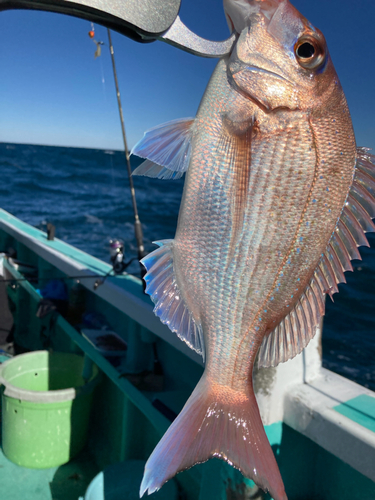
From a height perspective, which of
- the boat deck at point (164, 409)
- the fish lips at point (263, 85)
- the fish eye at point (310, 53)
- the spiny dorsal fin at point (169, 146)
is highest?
the fish eye at point (310, 53)

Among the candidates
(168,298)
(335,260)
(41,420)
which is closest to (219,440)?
(168,298)

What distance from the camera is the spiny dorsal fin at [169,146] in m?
0.89

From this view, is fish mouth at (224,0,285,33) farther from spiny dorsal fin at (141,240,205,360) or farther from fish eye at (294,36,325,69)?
spiny dorsal fin at (141,240,205,360)

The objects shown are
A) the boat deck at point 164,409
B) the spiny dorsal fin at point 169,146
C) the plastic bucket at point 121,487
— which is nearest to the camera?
the spiny dorsal fin at point 169,146

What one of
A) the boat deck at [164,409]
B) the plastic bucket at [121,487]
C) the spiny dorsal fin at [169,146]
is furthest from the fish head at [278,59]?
the plastic bucket at [121,487]

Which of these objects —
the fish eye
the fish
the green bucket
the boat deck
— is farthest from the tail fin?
the green bucket

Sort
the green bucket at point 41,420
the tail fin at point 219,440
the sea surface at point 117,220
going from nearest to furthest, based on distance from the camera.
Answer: the tail fin at point 219,440 < the green bucket at point 41,420 < the sea surface at point 117,220

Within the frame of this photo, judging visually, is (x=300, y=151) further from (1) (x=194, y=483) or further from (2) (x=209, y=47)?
(1) (x=194, y=483)

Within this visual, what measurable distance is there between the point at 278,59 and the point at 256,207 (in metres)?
0.35

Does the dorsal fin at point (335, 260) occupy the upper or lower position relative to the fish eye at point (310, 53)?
lower

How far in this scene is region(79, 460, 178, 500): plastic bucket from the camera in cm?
190

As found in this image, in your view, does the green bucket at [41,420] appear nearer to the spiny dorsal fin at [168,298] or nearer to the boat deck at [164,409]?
the boat deck at [164,409]

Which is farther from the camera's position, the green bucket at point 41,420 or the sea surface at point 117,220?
the sea surface at point 117,220

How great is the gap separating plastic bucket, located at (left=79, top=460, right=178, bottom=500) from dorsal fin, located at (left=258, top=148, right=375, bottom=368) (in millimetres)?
1459
